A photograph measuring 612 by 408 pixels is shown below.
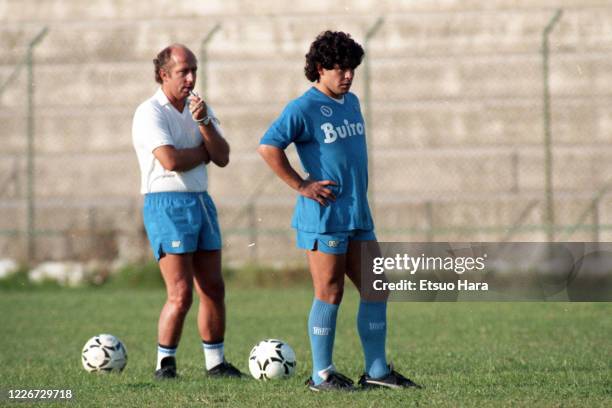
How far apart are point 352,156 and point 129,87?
1254 centimetres

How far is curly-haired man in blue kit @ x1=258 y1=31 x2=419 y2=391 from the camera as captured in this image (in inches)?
258

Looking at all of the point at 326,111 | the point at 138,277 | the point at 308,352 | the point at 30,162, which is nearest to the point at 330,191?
the point at 326,111

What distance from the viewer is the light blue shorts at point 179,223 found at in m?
7.35

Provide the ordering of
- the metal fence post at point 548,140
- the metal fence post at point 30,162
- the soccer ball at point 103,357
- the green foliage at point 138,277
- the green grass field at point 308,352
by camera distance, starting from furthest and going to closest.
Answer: the metal fence post at point 30,162 < the green foliage at point 138,277 < the metal fence post at point 548,140 < the soccer ball at point 103,357 < the green grass field at point 308,352

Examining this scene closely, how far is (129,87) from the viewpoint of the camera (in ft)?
61.2

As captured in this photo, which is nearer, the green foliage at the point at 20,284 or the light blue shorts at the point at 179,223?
the light blue shorts at the point at 179,223

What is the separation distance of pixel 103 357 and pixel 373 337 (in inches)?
86.4

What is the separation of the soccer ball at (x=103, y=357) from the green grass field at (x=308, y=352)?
12cm

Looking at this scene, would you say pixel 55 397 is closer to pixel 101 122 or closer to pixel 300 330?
pixel 300 330

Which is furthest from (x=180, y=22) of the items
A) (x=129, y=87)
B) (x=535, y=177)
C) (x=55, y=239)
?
(x=535, y=177)

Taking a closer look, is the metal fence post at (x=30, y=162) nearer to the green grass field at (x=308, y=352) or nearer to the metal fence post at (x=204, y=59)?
the green grass field at (x=308, y=352)

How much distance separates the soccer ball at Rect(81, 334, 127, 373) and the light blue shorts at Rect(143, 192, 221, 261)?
88 cm

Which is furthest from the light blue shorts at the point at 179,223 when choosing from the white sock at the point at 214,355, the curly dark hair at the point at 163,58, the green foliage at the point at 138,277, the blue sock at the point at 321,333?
the green foliage at the point at 138,277

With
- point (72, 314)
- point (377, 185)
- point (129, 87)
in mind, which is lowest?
point (72, 314)
